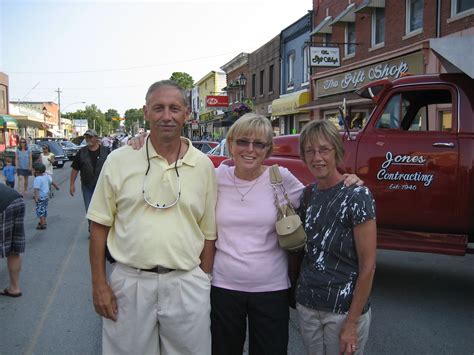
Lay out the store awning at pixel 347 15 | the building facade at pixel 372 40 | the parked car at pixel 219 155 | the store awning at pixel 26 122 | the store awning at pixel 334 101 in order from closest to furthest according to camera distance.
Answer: the parked car at pixel 219 155, the building facade at pixel 372 40, the store awning at pixel 334 101, the store awning at pixel 347 15, the store awning at pixel 26 122

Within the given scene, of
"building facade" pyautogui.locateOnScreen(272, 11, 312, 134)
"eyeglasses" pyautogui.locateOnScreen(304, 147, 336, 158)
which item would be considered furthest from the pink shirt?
"building facade" pyautogui.locateOnScreen(272, 11, 312, 134)

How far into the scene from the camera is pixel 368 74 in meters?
15.6

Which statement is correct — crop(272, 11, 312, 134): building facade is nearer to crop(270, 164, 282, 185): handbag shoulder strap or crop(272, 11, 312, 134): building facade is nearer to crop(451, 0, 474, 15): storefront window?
crop(451, 0, 474, 15): storefront window

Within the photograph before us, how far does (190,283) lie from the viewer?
228 centimetres

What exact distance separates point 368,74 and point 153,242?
1483cm

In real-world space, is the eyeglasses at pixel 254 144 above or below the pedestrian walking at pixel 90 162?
above

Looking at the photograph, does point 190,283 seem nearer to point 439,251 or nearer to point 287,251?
point 287,251

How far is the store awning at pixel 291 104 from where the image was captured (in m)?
20.6

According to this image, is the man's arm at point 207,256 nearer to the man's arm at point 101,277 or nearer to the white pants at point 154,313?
the white pants at point 154,313

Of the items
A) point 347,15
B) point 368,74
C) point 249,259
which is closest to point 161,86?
point 249,259

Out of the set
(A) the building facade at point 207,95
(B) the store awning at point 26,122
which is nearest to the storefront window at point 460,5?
(A) the building facade at point 207,95

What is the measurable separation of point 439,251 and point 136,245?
3.52 m

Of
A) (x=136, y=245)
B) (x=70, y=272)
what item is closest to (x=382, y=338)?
(x=136, y=245)

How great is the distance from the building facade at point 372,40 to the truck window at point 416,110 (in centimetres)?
456
